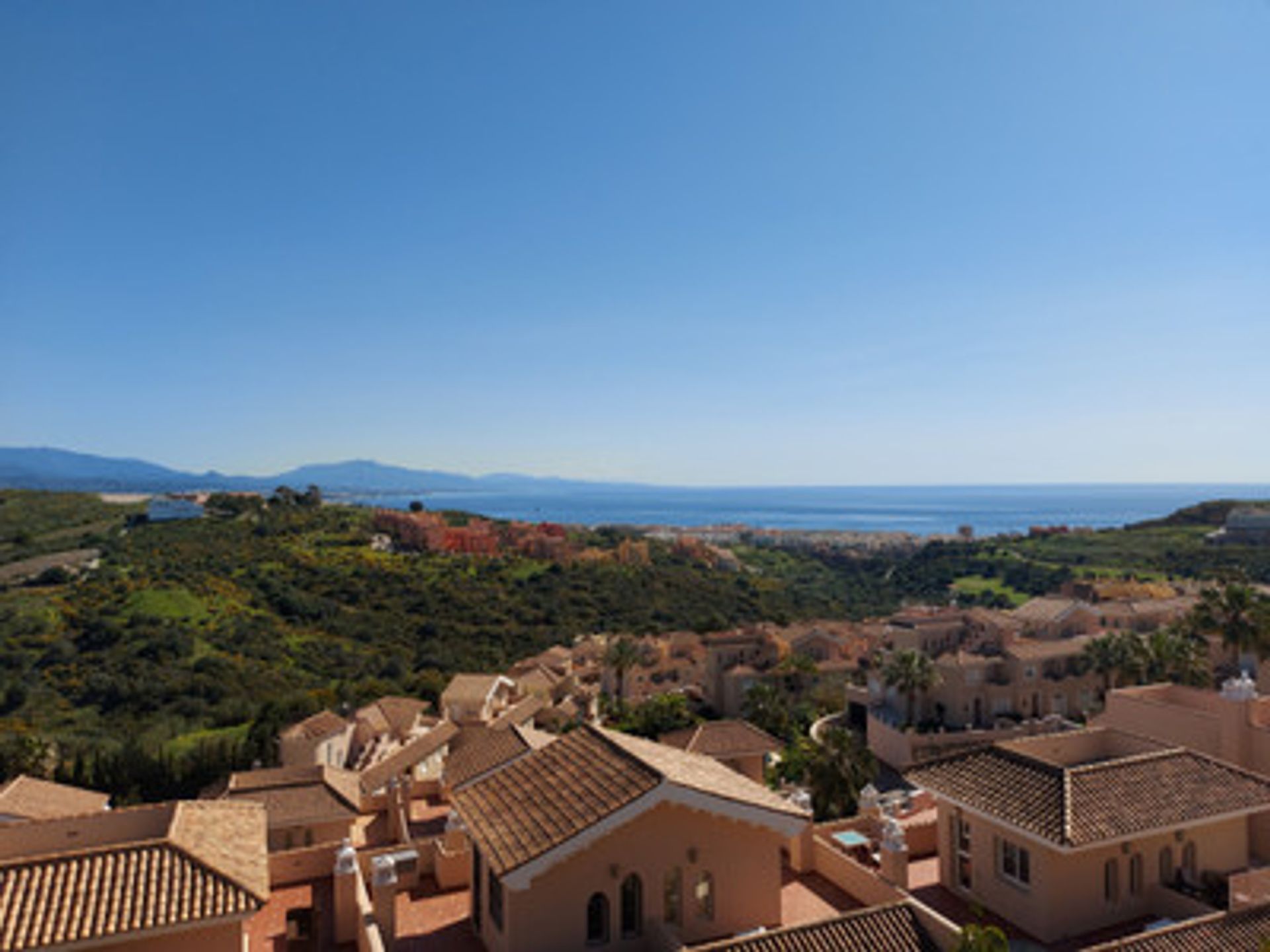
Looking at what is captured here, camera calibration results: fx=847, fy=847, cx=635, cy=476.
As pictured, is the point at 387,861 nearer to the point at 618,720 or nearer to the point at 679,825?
the point at 679,825

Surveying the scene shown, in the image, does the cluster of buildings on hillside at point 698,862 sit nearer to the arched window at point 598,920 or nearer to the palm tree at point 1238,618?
the arched window at point 598,920

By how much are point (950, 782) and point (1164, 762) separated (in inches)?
139

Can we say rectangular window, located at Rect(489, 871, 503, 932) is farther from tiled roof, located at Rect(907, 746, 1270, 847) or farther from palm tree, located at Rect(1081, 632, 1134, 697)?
palm tree, located at Rect(1081, 632, 1134, 697)

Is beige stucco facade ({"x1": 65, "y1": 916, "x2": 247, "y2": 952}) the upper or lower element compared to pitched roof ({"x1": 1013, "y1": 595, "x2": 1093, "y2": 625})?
upper

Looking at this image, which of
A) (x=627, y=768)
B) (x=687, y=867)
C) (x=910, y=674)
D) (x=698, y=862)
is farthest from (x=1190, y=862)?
(x=910, y=674)

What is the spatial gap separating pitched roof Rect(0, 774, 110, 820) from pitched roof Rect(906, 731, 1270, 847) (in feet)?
78.2

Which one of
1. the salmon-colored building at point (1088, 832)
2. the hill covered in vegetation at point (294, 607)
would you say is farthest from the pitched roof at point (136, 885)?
the hill covered in vegetation at point (294, 607)

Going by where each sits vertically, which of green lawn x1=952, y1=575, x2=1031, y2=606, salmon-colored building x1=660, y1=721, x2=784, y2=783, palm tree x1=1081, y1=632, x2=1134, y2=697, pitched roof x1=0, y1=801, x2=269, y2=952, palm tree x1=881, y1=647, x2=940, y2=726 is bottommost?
green lawn x1=952, y1=575, x2=1031, y2=606

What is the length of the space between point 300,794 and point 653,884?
18064mm

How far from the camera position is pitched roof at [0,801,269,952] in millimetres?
9539

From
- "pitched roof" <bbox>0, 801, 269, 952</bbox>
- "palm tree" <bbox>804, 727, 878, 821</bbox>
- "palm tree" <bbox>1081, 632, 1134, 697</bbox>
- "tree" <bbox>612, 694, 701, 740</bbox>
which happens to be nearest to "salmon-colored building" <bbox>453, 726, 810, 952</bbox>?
"pitched roof" <bbox>0, 801, 269, 952</bbox>

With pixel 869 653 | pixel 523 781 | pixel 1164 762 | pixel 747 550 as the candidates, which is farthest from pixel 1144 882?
pixel 747 550

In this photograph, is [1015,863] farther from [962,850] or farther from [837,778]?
[837,778]

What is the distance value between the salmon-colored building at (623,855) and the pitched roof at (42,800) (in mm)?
19341
